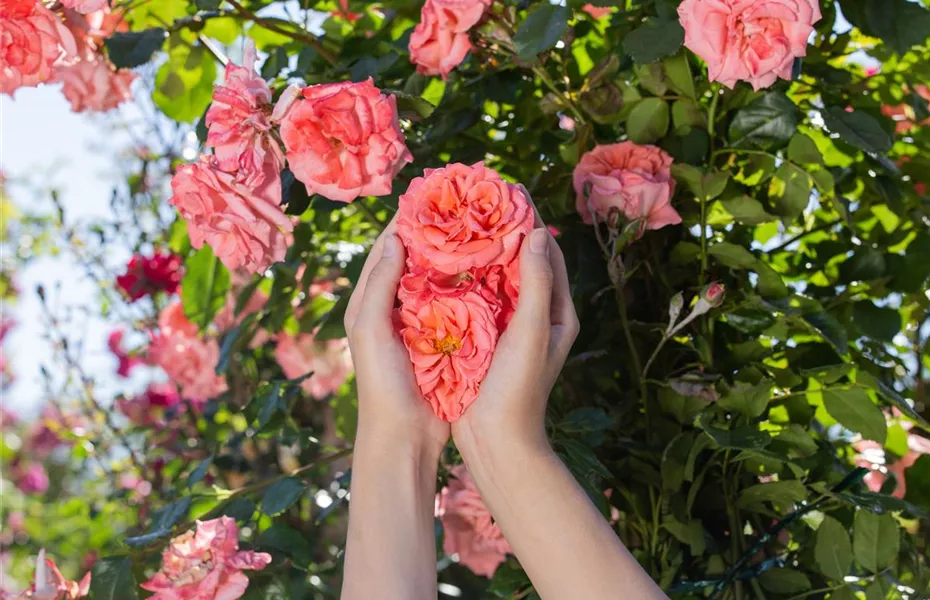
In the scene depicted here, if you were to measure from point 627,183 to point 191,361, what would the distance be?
1.39m

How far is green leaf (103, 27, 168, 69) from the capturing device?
46.6 inches

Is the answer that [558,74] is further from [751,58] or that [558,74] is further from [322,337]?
[322,337]

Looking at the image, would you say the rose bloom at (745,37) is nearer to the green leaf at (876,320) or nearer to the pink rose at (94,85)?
the green leaf at (876,320)

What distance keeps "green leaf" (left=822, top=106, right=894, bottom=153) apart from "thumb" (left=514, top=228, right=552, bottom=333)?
48 centimetres

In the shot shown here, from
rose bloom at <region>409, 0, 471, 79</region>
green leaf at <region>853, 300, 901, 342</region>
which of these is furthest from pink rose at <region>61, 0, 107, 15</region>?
green leaf at <region>853, 300, 901, 342</region>

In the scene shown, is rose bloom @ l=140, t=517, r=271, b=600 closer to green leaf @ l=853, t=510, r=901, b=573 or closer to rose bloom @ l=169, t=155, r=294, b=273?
rose bloom @ l=169, t=155, r=294, b=273

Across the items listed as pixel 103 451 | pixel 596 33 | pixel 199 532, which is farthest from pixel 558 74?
pixel 103 451

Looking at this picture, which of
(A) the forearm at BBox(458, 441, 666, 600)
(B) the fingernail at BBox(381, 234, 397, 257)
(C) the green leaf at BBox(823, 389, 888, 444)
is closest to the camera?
(A) the forearm at BBox(458, 441, 666, 600)

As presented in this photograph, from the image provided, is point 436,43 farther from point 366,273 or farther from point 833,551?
point 833,551

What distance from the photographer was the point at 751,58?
984 mm

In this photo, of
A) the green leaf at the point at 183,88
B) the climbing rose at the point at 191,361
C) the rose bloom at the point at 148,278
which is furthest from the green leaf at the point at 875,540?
the rose bloom at the point at 148,278

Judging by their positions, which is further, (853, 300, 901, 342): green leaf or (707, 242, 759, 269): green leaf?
(853, 300, 901, 342): green leaf

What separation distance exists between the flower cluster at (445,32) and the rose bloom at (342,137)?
0.12 meters

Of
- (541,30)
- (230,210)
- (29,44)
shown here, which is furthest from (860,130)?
(29,44)
